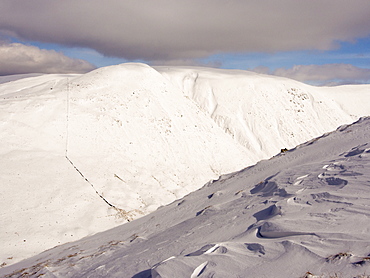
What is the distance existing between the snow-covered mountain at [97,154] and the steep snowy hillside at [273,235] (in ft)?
19.1

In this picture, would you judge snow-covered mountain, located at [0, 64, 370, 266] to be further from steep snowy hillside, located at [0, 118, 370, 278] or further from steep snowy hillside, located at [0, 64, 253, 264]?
steep snowy hillside, located at [0, 118, 370, 278]

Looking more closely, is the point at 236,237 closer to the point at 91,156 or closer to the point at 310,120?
the point at 91,156

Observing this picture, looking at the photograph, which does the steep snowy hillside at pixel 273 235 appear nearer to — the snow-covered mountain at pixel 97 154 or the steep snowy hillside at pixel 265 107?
the snow-covered mountain at pixel 97 154

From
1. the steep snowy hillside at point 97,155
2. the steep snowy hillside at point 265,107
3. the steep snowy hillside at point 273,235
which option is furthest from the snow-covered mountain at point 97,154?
the steep snowy hillside at point 273,235

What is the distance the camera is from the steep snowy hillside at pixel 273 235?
3.67 m

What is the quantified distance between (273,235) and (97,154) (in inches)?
561

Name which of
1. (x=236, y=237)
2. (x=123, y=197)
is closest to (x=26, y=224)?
(x=123, y=197)

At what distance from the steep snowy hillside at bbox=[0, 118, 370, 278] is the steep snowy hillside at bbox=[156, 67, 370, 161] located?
25.5m

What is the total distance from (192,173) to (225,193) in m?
11.5

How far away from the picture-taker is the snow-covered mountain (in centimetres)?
1288

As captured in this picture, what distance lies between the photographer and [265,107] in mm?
38688

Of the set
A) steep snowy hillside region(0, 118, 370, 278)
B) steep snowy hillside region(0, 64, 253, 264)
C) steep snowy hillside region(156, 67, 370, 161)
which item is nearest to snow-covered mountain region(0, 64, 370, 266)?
steep snowy hillside region(0, 64, 253, 264)

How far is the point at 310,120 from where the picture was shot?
39469 mm

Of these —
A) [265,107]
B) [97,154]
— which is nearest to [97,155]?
[97,154]
